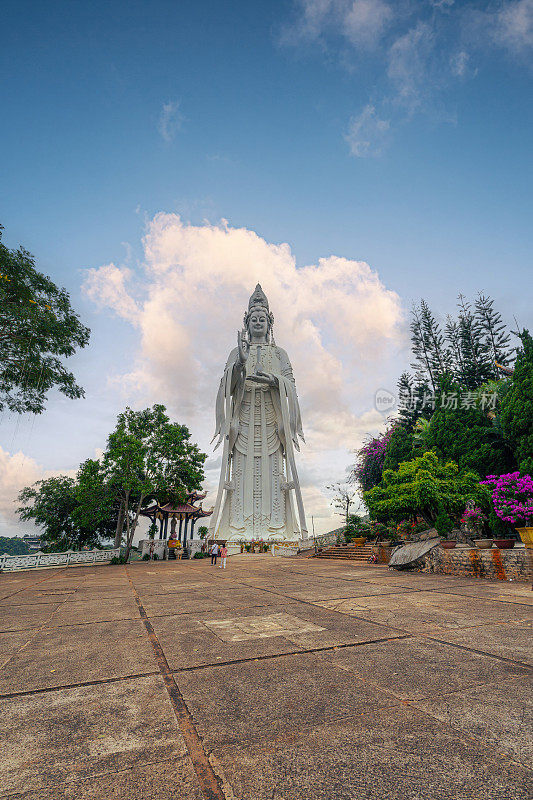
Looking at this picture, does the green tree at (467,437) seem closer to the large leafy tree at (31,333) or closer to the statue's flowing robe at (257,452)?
the statue's flowing robe at (257,452)

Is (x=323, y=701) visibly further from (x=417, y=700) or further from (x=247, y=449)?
(x=247, y=449)

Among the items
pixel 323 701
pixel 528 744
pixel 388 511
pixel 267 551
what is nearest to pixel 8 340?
pixel 388 511

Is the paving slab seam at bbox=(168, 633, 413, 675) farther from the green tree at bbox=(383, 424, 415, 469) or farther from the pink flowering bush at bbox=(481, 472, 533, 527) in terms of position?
the green tree at bbox=(383, 424, 415, 469)

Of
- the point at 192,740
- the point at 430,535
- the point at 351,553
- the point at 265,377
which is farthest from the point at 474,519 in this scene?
the point at 265,377

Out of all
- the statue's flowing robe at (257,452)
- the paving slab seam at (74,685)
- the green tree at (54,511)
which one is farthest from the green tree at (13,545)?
the paving slab seam at (74,685)

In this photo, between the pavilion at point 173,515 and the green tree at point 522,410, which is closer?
the green tree at point 522,410

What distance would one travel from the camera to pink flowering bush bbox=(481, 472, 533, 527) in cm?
1105

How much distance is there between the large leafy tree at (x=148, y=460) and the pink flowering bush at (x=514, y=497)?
57.3 feet

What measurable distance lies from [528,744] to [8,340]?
56.0 feet

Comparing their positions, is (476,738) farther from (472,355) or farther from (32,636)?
(472,355)

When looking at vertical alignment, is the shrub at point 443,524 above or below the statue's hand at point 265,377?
below

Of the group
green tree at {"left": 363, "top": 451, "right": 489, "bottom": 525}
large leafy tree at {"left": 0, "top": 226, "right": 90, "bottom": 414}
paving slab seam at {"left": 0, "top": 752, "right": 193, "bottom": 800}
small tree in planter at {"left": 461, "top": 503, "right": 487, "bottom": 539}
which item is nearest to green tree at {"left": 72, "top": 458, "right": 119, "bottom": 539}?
large leafy tree at {"left": 0, "top": 226, "right": 90, "bottom": 414}

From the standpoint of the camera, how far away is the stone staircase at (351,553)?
18.9m

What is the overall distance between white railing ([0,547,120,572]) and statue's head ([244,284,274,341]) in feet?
65.9
